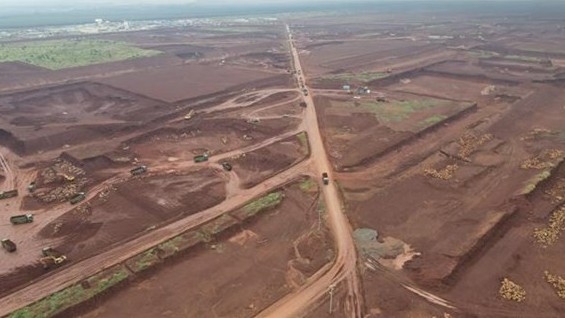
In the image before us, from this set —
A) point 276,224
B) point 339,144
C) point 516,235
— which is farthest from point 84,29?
point 516,235

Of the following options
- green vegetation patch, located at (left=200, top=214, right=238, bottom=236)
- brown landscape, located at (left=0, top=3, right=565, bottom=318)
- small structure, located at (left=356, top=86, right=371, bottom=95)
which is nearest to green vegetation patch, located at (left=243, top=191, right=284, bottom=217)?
brown landscape, located at (left=0, top=3, right=565, bottom=318)

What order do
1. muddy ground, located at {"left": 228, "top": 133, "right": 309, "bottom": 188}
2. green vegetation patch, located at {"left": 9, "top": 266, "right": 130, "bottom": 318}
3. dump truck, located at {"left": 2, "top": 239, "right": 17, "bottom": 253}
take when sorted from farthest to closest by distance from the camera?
muddy ground, located at {"left": 228, "top": 133, "right": 309, "bottom": 188} → dump truck, located at {"left": 2, "top": 239, "right": 17, "bottom": 253} → green vegetation patch, located at {"left": 9, "top": 266, "right": 130, "bottom": 318}

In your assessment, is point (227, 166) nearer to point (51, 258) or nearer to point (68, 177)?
point (68, 177)

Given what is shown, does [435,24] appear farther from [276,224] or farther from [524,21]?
[276,224]

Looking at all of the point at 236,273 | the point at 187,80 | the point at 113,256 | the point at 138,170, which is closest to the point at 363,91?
the point at 187,80

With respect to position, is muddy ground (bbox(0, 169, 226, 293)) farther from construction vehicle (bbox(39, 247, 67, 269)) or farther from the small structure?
the small structure

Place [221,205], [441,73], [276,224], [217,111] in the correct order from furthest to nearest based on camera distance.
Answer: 1. [441,73]
2. [217,111]
3. [221,205]
4. [276,224]
